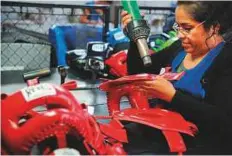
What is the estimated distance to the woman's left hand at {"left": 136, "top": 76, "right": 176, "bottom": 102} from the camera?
0.50 metres

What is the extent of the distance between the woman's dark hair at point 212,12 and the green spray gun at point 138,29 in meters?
0.09

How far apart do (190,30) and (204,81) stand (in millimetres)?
90

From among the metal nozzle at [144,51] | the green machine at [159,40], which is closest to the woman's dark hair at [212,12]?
the metal nozzle at [144,51]

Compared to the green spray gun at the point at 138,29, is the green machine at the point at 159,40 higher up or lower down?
lower down

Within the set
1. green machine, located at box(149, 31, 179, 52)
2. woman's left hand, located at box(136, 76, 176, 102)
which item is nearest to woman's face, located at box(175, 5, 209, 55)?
woman's left hand, located at box(136, 76, 176, 102)

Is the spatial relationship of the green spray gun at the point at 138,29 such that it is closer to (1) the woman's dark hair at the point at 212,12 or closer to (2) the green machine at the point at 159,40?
(1) the woman's dark hair at the point at 212,12

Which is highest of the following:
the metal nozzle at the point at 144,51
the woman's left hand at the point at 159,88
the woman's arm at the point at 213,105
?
the metal nozzle at the point at 144,51

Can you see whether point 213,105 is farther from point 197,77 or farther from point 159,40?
point 159,40

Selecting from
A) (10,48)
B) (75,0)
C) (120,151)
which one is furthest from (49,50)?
(120,151)

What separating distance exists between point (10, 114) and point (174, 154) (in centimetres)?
24

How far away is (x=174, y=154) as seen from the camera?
0.49 meters

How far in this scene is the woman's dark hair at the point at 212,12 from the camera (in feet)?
1.88

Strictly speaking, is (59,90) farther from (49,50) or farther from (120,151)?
(49,50)

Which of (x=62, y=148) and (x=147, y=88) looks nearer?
(x=62, y=148)
